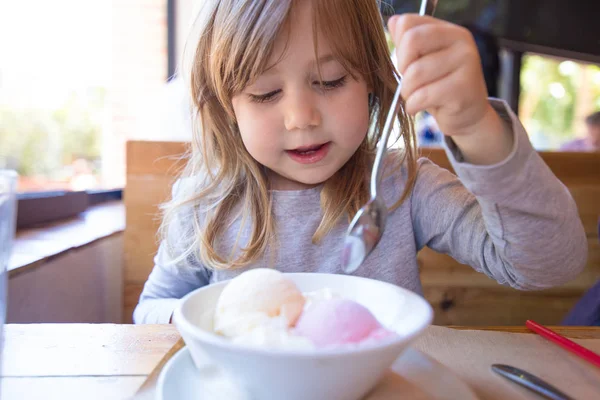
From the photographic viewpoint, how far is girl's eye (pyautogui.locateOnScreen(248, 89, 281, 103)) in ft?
2.81

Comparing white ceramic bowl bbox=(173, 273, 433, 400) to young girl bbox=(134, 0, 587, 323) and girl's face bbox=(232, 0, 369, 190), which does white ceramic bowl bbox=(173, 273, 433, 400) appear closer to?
young girl bbox=(134, 0, 587, 323)

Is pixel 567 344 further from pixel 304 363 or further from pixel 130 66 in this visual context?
pixel 130 66

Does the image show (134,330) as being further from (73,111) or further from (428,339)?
(73,111)

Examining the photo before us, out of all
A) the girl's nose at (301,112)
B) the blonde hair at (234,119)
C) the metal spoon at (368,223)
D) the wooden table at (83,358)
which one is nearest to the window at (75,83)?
the blonde hair at (234,119)

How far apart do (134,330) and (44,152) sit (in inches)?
68.0

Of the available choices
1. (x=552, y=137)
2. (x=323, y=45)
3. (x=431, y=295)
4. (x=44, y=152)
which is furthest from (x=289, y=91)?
(x=552, y=137)

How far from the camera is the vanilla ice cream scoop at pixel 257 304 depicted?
1.67 ft

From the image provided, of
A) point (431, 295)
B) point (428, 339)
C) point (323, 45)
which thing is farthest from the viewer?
point (431, 295)

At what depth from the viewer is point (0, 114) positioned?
6.00 feet

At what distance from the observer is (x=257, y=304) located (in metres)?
0.54

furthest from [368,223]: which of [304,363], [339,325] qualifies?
[304,363]

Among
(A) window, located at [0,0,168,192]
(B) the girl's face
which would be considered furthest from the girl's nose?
(A) window, located at [0,0,168,192]

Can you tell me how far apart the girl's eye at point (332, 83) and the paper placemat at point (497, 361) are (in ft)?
1.40

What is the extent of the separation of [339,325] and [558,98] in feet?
16.2
